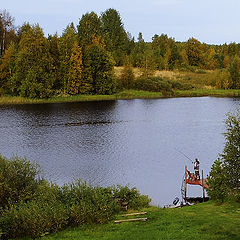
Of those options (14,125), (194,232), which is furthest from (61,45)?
(194,232)

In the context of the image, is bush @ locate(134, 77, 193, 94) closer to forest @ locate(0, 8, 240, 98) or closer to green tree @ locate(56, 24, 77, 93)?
forest @ locate(0, 8, 240, 98)

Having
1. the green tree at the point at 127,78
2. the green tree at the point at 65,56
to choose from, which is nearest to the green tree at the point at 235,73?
the green tree at the point at 127,78

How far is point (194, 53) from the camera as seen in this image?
449 ft

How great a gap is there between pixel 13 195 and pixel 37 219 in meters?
3.36

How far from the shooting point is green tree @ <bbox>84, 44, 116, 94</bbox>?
3442 inches

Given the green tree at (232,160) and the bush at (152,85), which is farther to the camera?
the bush at (152,85)

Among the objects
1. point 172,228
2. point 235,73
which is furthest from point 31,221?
point 235,73

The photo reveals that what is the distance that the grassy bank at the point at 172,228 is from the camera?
1647 cm

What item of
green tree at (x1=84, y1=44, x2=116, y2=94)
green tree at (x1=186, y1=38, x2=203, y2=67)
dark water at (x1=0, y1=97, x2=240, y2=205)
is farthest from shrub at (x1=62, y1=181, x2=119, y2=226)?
green tree at (x1=186, y1=38, x2=203, y2=67)

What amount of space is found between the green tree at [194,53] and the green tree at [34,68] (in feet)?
234

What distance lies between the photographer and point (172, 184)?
2908 centimetres

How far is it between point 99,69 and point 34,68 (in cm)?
1713

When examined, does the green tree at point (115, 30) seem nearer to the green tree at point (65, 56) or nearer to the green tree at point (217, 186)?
the green tree at point (65, 56)

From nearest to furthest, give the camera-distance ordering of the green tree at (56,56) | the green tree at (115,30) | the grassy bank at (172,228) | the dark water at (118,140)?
the grassy bank at (172,228) < the dark water at (118,140) < the green tree at (56,56) < the green tree at (115,30)
